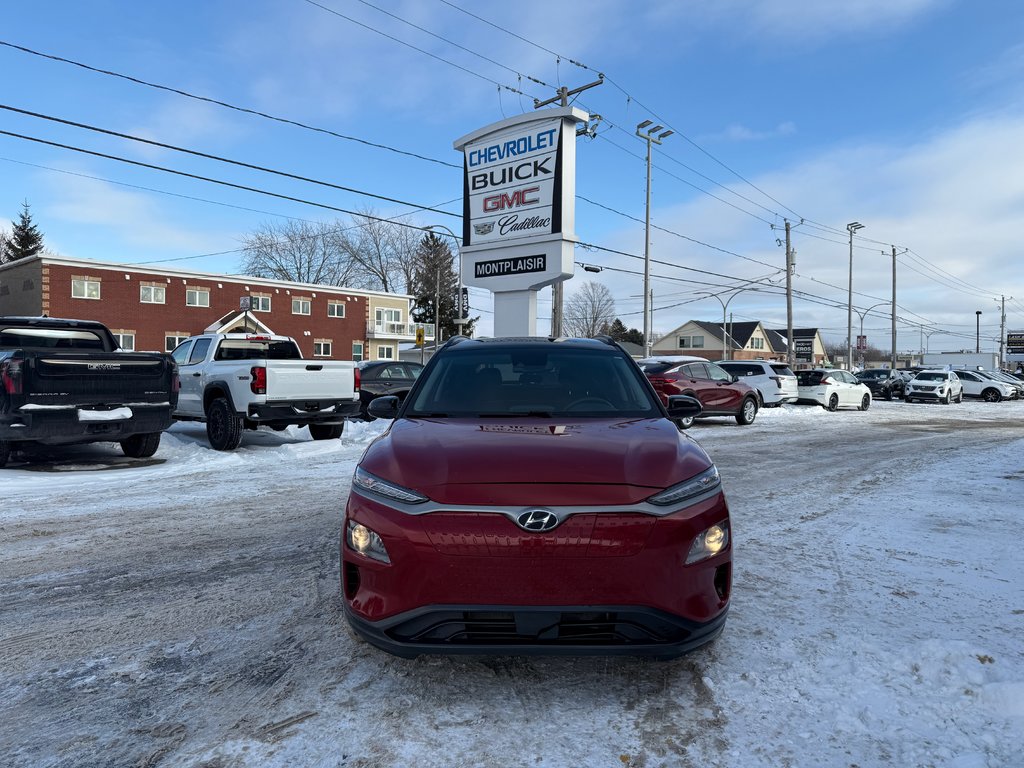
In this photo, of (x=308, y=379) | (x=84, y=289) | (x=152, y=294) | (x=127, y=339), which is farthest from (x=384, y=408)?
(x=152, y=294)

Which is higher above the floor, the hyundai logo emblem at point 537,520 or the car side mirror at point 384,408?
the car side mirror at point 384,408

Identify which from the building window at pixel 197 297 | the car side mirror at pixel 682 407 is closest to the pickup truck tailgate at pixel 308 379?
the car side mirror at pixel 682 407

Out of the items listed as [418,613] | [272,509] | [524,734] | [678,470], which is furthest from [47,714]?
[272,509]

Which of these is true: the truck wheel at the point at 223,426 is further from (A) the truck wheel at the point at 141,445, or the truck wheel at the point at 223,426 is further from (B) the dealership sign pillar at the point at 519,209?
(B) the dealership sign pillar at the point at 519,209

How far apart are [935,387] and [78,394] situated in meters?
32.5

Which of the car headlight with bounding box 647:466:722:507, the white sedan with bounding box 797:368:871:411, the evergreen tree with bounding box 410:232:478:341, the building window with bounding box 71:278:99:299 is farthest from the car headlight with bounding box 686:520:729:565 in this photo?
the evergreen tree with bounding box 410:232:478:341

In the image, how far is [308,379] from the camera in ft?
34.0

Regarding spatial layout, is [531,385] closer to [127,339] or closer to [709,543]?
[709,543]

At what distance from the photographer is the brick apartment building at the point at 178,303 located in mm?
37500

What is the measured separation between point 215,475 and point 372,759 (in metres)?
6.93

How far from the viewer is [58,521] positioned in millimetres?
5973

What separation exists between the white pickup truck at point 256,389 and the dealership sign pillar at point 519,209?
17.2 feet

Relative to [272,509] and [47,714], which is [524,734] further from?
[272,509]

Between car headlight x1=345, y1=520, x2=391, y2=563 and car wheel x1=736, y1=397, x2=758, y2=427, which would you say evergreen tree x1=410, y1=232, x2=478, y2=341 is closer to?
car wheel x1=736, y1=397, x2=758, y2=427
